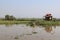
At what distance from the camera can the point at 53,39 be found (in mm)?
11031

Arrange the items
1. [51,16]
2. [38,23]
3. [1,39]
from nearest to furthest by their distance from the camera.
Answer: [1,39] < [38,23] < [51,16]

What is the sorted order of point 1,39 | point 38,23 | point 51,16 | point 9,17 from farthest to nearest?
point 9,17, point 51,16, point 38,23, point 1,39

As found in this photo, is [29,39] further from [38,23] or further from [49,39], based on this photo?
[38,23]

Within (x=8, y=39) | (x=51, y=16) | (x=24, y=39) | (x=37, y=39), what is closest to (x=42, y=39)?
(x=37, y=39)

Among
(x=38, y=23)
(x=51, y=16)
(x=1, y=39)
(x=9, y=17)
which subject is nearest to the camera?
(x=1, y=39)

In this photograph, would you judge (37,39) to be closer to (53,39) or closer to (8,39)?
(53,39)

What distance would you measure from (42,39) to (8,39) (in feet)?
6.58

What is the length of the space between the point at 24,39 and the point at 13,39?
2.14 ft

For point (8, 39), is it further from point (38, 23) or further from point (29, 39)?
point (38, 23)

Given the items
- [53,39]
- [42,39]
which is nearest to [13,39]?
[42,39]

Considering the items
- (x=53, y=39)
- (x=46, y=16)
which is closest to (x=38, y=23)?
(x=46, y=16)

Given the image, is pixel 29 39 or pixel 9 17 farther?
pixel 9 17

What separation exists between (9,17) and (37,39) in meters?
33.3

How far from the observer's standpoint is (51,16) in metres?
29.2
